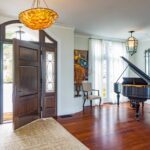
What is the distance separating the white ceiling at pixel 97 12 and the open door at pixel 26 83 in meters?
0.85

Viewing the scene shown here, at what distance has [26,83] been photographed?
4.29 meters

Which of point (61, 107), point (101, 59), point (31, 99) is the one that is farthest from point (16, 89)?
point (101, 59)

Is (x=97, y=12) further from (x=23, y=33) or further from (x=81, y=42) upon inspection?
(x=81, y=42)

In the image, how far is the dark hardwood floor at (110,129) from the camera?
3225mm

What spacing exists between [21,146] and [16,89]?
1337 mm

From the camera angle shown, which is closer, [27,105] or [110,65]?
[27,105]

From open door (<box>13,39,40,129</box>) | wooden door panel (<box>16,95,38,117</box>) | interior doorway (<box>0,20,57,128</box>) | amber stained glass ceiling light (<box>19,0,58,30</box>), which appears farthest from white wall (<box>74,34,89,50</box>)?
amber stained glass ceiling light (<box>19,0,58,30</box>)

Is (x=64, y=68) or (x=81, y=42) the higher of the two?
(x=81, y=42)

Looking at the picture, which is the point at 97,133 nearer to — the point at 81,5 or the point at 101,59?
the point at 81,5

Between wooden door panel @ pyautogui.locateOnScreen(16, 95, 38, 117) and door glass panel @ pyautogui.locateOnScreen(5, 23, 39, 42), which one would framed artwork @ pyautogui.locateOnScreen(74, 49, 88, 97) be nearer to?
wooden door panel @ pyautogui.locateOnScreen(16, 95, 38, 117)

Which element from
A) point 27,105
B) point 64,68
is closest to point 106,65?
point 64,68

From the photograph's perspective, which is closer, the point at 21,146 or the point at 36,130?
the point at 21,146

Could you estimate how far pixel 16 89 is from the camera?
12.8 feet

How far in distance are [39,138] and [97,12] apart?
3129 millimetres
